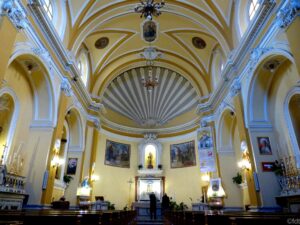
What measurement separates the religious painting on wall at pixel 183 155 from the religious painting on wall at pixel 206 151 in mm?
3300

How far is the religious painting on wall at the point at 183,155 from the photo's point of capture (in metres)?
16.3

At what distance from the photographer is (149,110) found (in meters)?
18.5

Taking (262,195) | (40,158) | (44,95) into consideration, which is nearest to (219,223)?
(262,195)

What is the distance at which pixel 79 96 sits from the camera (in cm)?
1194

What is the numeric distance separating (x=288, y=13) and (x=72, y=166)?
1125 centimetres

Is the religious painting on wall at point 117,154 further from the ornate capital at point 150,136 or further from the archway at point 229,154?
the archway at point 229,154

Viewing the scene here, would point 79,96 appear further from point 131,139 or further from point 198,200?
point 198,200

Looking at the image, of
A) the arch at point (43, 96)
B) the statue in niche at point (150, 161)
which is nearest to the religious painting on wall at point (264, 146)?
the arch at point (43, 96)

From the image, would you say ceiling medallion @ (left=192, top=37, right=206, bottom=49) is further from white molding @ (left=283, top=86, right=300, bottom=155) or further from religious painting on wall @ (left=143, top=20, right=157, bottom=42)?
white molding @ (left=283, top=86, right=300, bottom=155)

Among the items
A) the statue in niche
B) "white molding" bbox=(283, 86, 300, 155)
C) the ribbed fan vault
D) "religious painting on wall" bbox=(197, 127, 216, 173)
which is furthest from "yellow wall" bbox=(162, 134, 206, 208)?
"white molding" bbox=(283, 86, 300, 155)

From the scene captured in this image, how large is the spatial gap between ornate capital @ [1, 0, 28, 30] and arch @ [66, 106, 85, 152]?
630 cm

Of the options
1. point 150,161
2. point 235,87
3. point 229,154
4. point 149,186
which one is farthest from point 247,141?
point 150,161

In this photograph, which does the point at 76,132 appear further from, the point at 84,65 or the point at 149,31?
the point at 149,31

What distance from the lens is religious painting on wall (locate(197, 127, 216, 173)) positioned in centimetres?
1215
